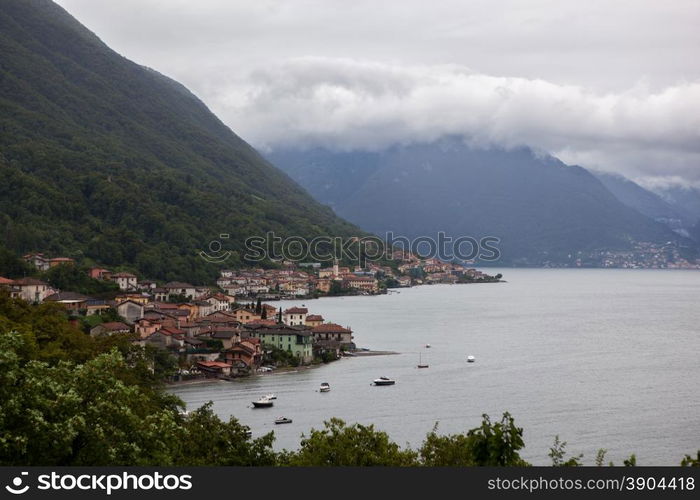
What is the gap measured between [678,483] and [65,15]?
182 m

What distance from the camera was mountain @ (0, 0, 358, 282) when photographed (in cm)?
8431

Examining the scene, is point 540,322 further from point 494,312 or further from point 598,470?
point 598,470

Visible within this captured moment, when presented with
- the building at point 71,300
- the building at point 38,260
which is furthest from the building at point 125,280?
the building at point 71,300

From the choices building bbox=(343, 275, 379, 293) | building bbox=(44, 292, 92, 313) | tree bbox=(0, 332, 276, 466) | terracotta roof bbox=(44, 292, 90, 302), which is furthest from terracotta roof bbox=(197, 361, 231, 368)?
building bbox=(343, 275, 379, 293)

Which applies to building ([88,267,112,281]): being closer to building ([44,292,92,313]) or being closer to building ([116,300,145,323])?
building ([44,292,92,313])

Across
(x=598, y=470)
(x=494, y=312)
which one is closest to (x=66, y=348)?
(x=598, y=470)

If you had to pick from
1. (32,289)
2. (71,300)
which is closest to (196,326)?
(71,300)

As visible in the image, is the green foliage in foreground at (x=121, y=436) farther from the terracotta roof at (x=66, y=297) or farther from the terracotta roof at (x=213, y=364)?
the terracotta roof at (x=66, y=297)

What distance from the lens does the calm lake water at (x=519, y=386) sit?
1107 inches

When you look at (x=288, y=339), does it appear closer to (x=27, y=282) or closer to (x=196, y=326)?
(x=196, y=326)

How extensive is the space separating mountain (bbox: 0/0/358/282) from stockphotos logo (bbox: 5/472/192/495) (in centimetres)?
6908

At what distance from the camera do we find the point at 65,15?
173 metres

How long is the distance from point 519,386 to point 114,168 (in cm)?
8311

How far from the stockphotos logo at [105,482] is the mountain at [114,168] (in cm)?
6908
